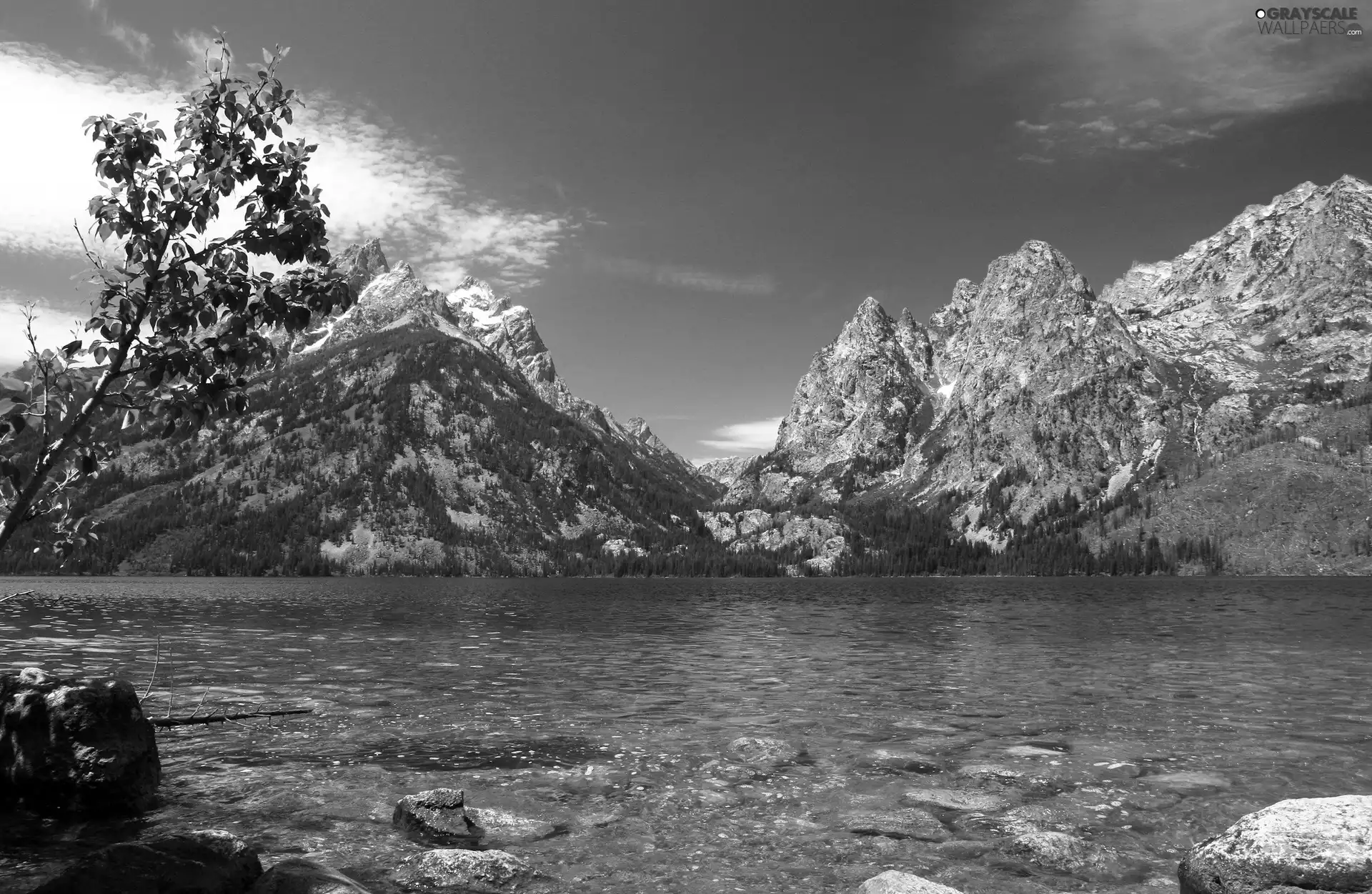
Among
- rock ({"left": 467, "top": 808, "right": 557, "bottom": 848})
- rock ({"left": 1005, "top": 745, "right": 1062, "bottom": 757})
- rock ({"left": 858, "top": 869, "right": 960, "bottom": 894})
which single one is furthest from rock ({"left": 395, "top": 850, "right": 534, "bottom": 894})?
rock ({"left": 1005, "top": 745, "right": 1062, "bottom": 757})

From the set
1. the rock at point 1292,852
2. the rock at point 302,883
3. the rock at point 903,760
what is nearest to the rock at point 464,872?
the rock at point 302,883

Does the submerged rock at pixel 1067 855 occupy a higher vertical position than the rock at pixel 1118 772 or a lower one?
higher

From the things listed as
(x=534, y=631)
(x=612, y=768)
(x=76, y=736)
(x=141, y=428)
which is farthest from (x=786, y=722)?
Result: (x=534, y=631)

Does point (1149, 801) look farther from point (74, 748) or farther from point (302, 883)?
point (74, 748)

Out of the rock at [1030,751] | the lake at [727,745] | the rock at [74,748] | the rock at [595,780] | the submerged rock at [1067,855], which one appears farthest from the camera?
the rock at [1030,751]

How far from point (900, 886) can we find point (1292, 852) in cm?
582

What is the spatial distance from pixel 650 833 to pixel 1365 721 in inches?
1054

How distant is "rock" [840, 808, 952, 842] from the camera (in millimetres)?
15680

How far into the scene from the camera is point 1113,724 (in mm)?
26297

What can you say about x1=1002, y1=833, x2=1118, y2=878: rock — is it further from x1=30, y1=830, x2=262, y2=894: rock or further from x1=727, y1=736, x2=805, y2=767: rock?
x1=30, y1=830, x2=262, y2=894: rock

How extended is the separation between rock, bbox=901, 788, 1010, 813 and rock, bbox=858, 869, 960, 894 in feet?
20.2

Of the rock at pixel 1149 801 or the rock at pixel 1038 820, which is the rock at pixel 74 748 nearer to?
the rock at pixel 1038 820

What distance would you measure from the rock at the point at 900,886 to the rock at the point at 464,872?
5772 millimetres

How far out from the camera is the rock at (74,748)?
648 inches
